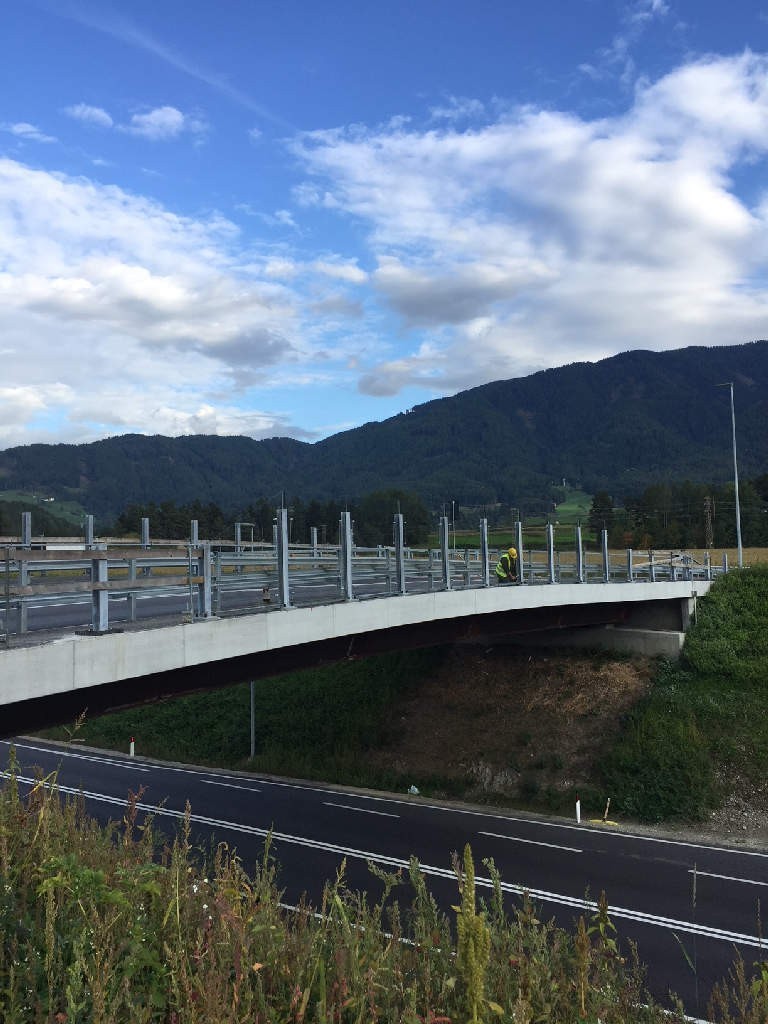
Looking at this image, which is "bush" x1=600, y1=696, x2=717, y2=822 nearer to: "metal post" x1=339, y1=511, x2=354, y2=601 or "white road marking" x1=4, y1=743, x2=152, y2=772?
"metal post" x1=339, y1=511, x2=354, y2=601

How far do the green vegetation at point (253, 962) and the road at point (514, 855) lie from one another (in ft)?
21.3

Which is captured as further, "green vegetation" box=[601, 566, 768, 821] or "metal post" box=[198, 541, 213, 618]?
"green vegetation" box=[601, 566, 768, 821]

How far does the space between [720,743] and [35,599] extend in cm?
1818

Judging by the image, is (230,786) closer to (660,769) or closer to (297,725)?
(297,725)

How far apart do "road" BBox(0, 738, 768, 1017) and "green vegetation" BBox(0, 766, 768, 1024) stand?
6.50m

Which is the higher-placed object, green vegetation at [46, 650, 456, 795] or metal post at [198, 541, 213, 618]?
metal post at [198, 541, 213, 618]

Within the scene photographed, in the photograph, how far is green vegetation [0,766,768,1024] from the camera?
3.39 meters

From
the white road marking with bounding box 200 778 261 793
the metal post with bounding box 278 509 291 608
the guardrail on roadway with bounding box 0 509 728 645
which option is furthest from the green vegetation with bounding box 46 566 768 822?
the metal post with bounding box 278 509 291 608

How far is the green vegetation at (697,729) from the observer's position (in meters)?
20.3

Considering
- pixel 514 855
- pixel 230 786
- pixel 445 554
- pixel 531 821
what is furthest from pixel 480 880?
pixel 230 786

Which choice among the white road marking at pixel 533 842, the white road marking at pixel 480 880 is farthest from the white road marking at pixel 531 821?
the white road marking at pixel 480 880

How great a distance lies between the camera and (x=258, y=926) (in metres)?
3.89

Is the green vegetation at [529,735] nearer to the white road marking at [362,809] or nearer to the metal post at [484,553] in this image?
the white road marking at [362,809]

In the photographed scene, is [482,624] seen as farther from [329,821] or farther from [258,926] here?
[258,926]
